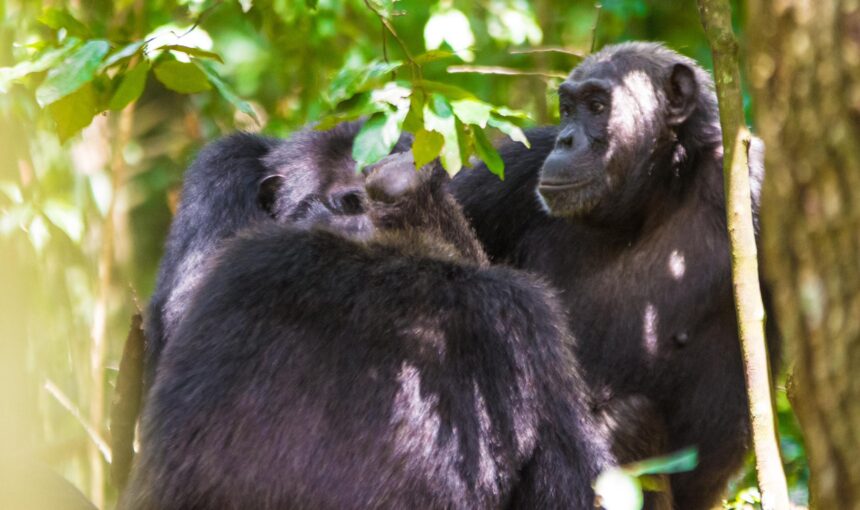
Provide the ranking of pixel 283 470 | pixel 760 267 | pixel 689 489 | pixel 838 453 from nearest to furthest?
pixel 838 453 < pixel 283 470 < pixel 760 267 < pixel 689 489

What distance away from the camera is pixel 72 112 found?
15.5 feet

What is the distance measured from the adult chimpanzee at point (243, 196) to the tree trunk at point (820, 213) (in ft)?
11.4

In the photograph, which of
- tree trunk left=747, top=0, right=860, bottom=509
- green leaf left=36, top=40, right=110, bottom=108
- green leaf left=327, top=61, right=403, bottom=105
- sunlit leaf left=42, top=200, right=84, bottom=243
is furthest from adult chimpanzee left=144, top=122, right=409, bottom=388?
tree trunk left=747, top=0, right=860, bottom=509

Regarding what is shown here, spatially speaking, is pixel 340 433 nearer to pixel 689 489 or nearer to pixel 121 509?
pixel 121 509

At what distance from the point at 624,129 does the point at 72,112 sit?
298 cm

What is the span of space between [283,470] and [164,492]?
19.1 inches

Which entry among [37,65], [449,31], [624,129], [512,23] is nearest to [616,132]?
[624,129]

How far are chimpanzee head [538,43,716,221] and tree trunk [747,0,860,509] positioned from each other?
11.3 feet

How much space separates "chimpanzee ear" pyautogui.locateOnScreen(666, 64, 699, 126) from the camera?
20.5ft

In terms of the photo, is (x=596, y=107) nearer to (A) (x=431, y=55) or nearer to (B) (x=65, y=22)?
(A) (x=431, y=55)

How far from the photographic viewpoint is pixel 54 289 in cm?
593

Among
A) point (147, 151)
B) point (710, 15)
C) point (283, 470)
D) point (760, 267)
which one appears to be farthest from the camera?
point (147, 151)

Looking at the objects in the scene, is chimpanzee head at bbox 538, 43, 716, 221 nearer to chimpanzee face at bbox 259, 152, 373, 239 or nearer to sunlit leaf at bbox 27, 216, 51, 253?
chimpanzee face at bbox 259, 152, 373, 239

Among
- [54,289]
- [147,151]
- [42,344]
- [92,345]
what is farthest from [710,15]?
[147,151]
